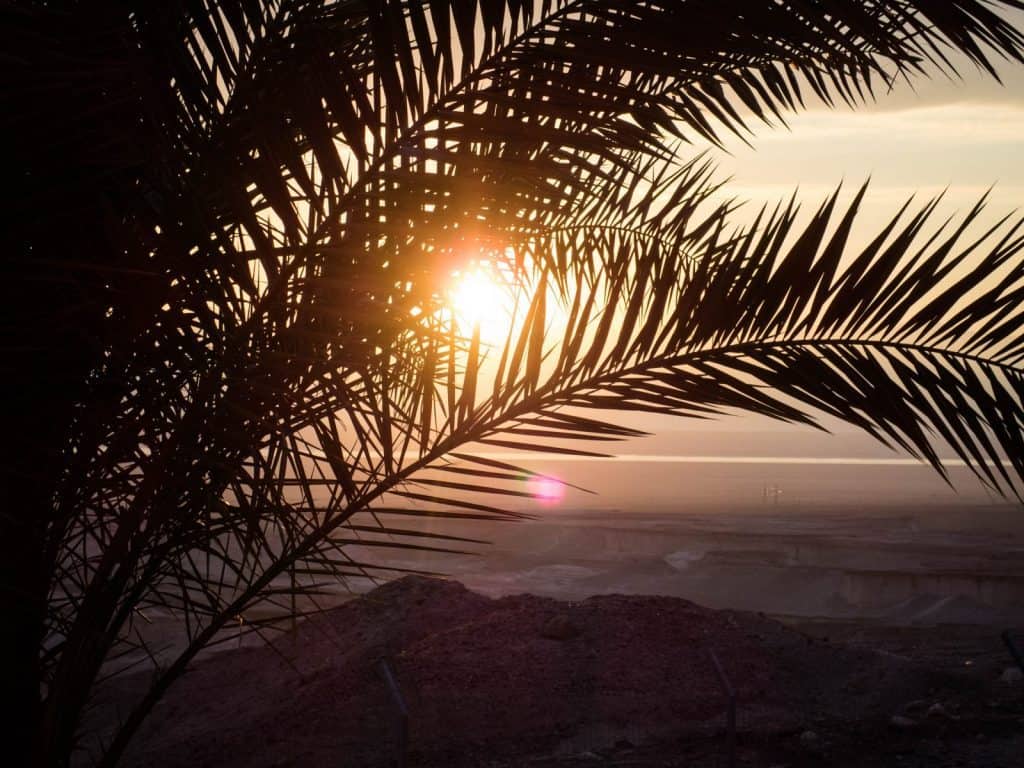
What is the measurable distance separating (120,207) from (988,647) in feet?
53.1

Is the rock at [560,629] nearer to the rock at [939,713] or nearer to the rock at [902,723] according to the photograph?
the rock at [902,723]

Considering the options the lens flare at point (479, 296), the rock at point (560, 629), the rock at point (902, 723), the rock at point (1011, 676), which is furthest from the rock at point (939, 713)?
the lens flare at point (479, 296)

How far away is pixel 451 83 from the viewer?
238 cm

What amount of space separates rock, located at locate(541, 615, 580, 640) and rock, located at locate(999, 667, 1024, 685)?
189 inches

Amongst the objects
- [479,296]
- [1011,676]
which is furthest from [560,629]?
[479,296]

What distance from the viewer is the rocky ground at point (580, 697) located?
9.55m

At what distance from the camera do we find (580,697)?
10758 mm

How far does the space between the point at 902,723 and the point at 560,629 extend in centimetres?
371

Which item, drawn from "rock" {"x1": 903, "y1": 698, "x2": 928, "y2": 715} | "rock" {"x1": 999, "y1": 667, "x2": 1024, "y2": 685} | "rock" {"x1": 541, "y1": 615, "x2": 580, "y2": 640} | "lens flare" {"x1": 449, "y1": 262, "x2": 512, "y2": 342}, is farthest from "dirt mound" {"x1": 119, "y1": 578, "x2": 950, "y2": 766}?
"lens flare" {"x1": 449, "y1": 262, "x2": 512, "y2": 342}

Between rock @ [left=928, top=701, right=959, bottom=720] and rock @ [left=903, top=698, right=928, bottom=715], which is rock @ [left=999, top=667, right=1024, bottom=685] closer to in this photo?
rock @ [left=903, top=698, right=928, bottom=715]

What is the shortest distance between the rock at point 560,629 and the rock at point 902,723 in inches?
138

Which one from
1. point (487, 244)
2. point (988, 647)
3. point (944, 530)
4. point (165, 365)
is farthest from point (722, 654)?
point (944, 530)

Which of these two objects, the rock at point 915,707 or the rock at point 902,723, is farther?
the rock at point 915,707

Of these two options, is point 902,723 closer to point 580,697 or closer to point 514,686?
point 580,697
